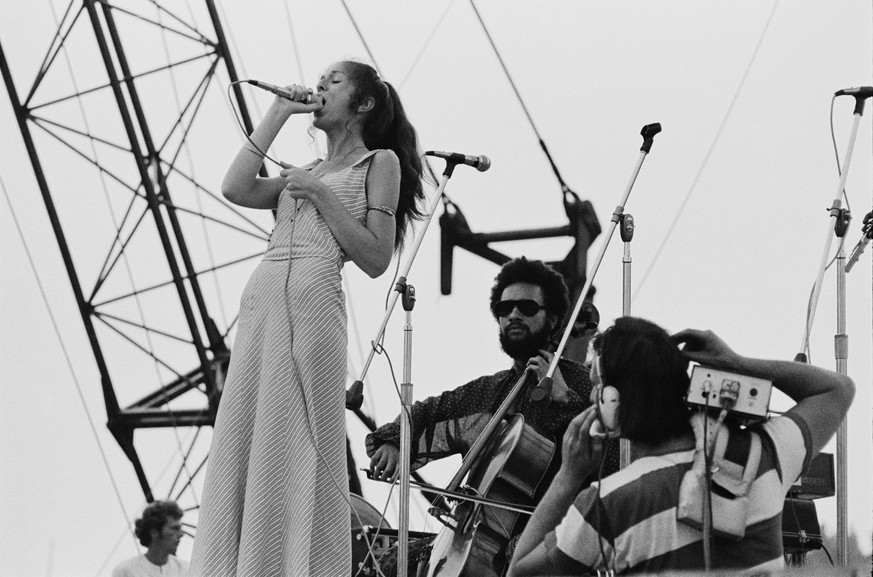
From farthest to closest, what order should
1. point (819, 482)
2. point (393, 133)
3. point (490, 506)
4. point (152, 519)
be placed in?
1. point (152, 519)
2. point (819, 482)
3. point (490, 506)
4. point (393, 133)

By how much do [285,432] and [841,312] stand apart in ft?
4.61

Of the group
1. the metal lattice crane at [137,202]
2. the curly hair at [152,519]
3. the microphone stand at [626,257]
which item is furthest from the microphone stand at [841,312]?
the metal lattice crane at [137,202]

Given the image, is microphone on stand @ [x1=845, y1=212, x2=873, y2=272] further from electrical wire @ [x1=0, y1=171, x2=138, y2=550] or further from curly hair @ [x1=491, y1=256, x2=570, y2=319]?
electrical wire @ [x1=0, y1=171, x2=138, y2=550]

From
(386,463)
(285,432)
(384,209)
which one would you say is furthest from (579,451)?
(386,463)

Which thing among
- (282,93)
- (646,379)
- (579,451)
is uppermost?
(282,93)

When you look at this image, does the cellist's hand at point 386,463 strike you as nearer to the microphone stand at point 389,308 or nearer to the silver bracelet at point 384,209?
the microphone stand at point 389,308

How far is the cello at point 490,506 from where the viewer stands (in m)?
2.82

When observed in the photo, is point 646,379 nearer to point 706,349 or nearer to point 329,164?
point 706,349

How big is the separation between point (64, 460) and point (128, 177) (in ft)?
5.00

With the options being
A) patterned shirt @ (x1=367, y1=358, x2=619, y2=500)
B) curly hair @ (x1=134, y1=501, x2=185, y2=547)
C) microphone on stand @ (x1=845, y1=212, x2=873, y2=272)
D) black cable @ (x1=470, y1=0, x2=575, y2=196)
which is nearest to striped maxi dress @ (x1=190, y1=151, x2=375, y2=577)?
patterned shirt @ (x1=367, y1=358, x2=619, y2=500)

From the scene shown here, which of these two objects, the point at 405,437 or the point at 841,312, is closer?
the point at 405,437

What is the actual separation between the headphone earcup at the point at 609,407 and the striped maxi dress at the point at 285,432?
2.39 feet

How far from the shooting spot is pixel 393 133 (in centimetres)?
276

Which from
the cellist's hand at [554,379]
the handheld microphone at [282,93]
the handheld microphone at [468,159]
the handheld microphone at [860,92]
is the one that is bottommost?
the cellist's hand at [554,379]
